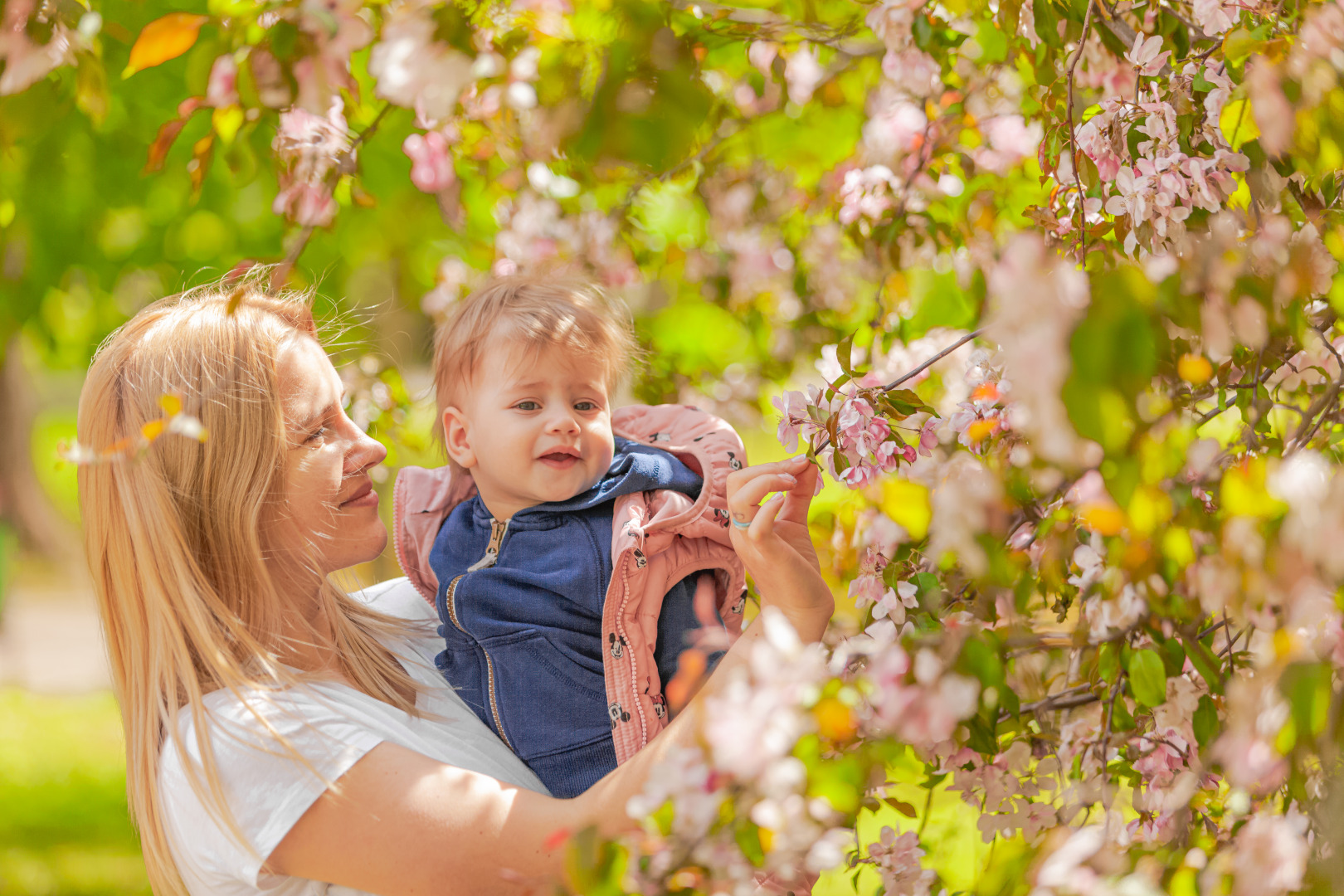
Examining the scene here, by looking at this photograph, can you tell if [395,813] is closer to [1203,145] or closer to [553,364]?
[553,364]

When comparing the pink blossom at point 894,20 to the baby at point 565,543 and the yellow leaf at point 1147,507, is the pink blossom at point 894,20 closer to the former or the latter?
the baby at point 565,543

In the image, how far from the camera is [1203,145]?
1.36 meters

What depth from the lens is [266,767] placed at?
1.51 metres

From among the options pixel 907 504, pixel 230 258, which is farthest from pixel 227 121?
pixel 230 258

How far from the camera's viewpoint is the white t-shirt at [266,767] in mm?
1488

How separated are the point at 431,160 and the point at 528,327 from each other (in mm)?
1357

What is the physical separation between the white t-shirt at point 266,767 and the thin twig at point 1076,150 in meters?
1.26

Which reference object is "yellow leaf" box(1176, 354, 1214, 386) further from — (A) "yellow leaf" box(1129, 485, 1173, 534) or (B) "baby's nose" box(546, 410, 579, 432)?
(B) "baby's nose" box(546, 410, 579, 432)

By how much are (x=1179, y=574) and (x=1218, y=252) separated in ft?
1.09

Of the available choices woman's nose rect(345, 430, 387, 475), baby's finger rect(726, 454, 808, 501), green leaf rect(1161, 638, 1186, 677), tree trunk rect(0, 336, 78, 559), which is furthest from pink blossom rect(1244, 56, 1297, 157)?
tree trunk rect(0, 336, 78, 559)

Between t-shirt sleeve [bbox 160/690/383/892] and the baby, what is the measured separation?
1.35 ft

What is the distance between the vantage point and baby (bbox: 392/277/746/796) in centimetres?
189

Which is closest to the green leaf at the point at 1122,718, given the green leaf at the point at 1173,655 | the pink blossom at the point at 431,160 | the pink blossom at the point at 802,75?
the green leaf at the point at 1173,655

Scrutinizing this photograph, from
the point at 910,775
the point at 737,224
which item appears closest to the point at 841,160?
the point at 737,224
